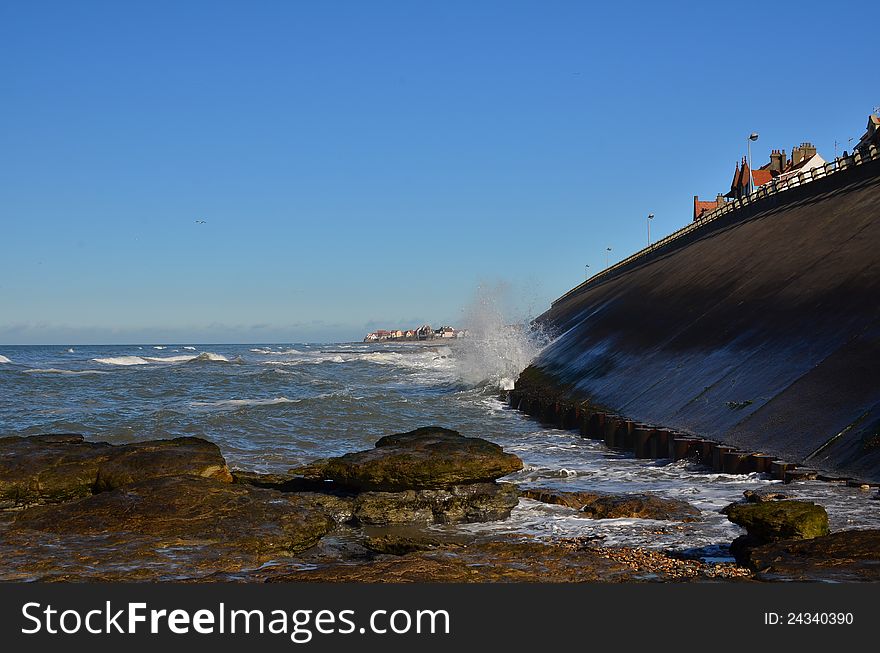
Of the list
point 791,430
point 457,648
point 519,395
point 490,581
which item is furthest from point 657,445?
point 519,395

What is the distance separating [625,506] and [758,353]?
857 cm

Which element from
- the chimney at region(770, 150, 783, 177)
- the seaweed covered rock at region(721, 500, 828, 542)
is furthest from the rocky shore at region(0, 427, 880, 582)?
the chimney at region(770, 150, 783, 177)

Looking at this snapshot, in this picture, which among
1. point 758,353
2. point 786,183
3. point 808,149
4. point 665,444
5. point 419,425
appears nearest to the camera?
point 665,444

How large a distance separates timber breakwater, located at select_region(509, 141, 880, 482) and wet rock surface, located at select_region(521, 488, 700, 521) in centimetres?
221

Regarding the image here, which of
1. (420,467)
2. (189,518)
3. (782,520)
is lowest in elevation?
(189,518)

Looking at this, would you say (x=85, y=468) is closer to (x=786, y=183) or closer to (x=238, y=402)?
(x=238, y=402)

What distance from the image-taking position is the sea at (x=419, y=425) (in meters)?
11.0

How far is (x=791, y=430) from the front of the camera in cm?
1446

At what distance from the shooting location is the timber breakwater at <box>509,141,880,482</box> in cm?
1411

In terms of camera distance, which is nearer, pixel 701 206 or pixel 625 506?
pixel 625 506

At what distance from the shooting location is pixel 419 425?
26141 mm

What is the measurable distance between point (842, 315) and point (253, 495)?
42.0 feet

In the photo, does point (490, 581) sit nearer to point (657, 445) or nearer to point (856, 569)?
point (856, 569)

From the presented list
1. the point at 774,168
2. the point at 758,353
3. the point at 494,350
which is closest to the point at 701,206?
the point at 774,168
